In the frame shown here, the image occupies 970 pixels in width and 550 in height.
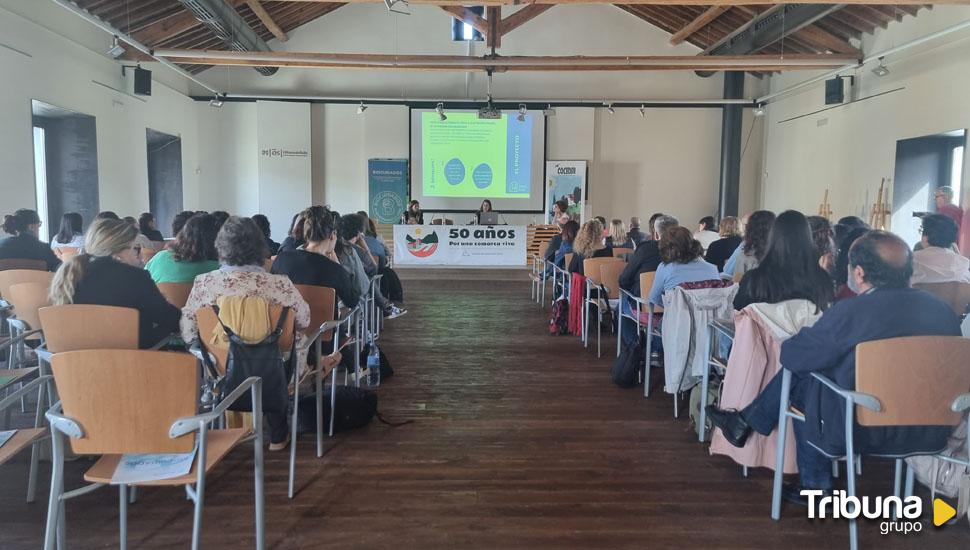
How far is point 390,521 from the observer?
2.55 meters

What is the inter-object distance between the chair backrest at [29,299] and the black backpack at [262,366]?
1.60 metres

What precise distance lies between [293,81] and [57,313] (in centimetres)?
1101

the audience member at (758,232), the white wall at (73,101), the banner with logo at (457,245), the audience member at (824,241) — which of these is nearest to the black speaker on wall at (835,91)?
the banner with logo at (457,245)

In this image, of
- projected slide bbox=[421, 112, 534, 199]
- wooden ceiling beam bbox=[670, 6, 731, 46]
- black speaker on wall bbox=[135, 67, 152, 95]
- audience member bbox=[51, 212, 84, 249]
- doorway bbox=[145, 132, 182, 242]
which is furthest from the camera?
projected slide bbox=[421, 112, 534, 199]

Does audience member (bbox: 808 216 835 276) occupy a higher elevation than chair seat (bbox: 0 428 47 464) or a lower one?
higher

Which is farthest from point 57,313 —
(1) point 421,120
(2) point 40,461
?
(1) point 421,120

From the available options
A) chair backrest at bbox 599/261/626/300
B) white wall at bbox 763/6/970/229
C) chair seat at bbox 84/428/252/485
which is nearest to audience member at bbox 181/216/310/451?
chair seat at bbox 84/428/252/485

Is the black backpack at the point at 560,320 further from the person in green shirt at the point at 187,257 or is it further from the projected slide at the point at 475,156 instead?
the projected slide at the point at 475,156

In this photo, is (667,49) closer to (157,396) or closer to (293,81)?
A: (293,81)

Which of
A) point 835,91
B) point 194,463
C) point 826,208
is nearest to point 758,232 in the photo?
point 194,463

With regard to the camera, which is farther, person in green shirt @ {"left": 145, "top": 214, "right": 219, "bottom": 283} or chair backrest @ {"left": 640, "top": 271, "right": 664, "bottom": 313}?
chair backrest @ {"left": 640, "top": 271, "right": 664, "bottom": 313}

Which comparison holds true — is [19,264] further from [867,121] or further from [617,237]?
[867,121]

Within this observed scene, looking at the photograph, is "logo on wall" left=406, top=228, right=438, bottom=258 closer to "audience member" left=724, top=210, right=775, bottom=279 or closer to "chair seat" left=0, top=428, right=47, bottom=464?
"audience member" left=724, top=210, right=775, bottom=279

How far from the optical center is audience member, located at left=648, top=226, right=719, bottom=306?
3938 millimetres
